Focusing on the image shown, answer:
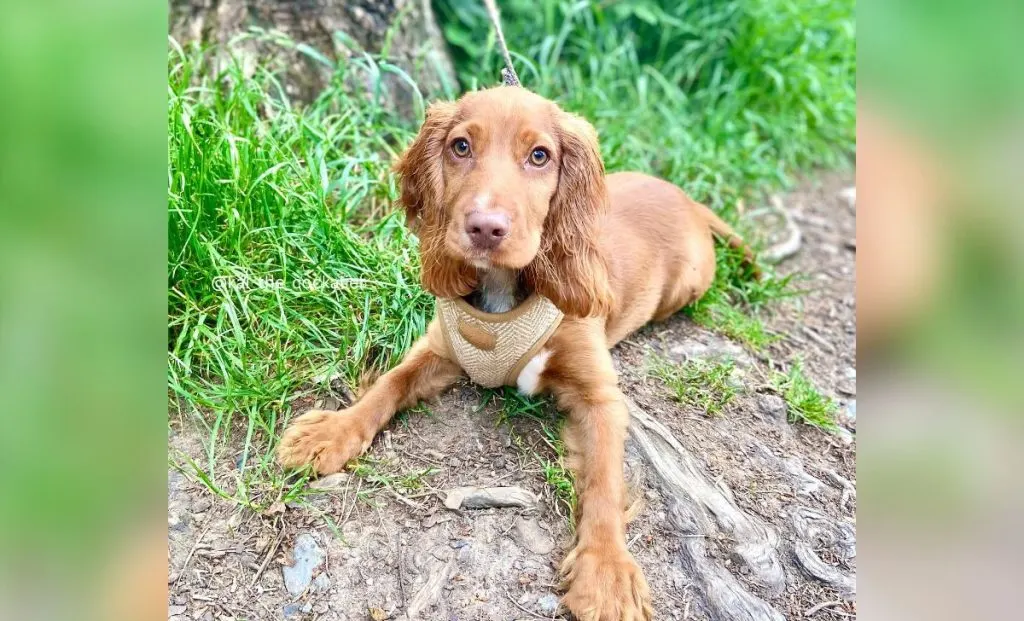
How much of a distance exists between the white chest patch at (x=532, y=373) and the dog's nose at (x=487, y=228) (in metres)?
0.71

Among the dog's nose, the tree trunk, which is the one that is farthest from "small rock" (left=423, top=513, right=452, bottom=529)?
the tree trunk

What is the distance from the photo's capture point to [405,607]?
2172 mm

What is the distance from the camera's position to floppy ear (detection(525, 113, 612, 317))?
2430 millimetres

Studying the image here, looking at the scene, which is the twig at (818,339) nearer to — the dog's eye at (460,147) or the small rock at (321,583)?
the dog's eye at (460,147)

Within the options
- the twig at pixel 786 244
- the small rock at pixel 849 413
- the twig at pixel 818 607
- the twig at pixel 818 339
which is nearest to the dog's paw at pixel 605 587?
the twig at pixel 818 607

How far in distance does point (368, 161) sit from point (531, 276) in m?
1.31

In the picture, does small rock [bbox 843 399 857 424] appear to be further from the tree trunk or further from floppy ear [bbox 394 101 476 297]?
the tree trunk

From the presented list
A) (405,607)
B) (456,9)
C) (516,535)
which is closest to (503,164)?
(516,535)

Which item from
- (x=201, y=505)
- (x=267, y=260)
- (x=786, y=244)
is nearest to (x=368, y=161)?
(x=267, y=260)

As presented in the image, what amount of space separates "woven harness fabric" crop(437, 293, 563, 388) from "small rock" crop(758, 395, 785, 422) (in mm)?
989

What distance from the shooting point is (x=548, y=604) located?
222 centimetres

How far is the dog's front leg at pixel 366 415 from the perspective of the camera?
8.07ft
